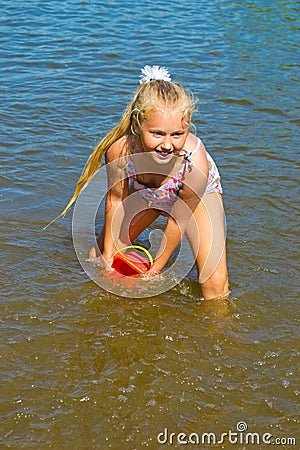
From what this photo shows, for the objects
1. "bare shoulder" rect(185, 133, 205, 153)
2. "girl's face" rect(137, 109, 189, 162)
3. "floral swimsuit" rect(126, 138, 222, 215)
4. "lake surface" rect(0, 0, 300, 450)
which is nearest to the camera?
"lake surface" rect(0, 0, 300, 450)

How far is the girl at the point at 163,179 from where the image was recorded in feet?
13.1

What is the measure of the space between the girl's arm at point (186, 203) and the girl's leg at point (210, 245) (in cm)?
8

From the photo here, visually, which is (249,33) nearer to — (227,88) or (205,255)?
(227,88)

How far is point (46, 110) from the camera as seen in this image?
784cm

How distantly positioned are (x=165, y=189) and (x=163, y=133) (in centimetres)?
55

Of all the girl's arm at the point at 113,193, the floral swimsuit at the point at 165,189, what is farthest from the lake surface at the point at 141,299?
the floral swimsuit at the point at 165,189

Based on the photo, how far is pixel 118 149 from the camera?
4.34 meters

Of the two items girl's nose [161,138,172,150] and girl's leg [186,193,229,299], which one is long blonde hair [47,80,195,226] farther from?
girl's leg [186,193,229,299]

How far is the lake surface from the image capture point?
343cm

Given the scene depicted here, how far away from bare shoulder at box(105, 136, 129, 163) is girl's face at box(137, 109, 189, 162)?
0.75ft

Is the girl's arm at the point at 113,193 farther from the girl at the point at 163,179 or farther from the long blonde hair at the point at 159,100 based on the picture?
the long blonde hair at the point at 159,100

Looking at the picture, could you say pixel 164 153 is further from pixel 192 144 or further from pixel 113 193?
pixel 113 193

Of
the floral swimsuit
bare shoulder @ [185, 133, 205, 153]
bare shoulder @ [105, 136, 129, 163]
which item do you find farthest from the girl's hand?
bare shoulder @ [185, 133, 205, 153]

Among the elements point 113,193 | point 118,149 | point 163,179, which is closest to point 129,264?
point 113,193
